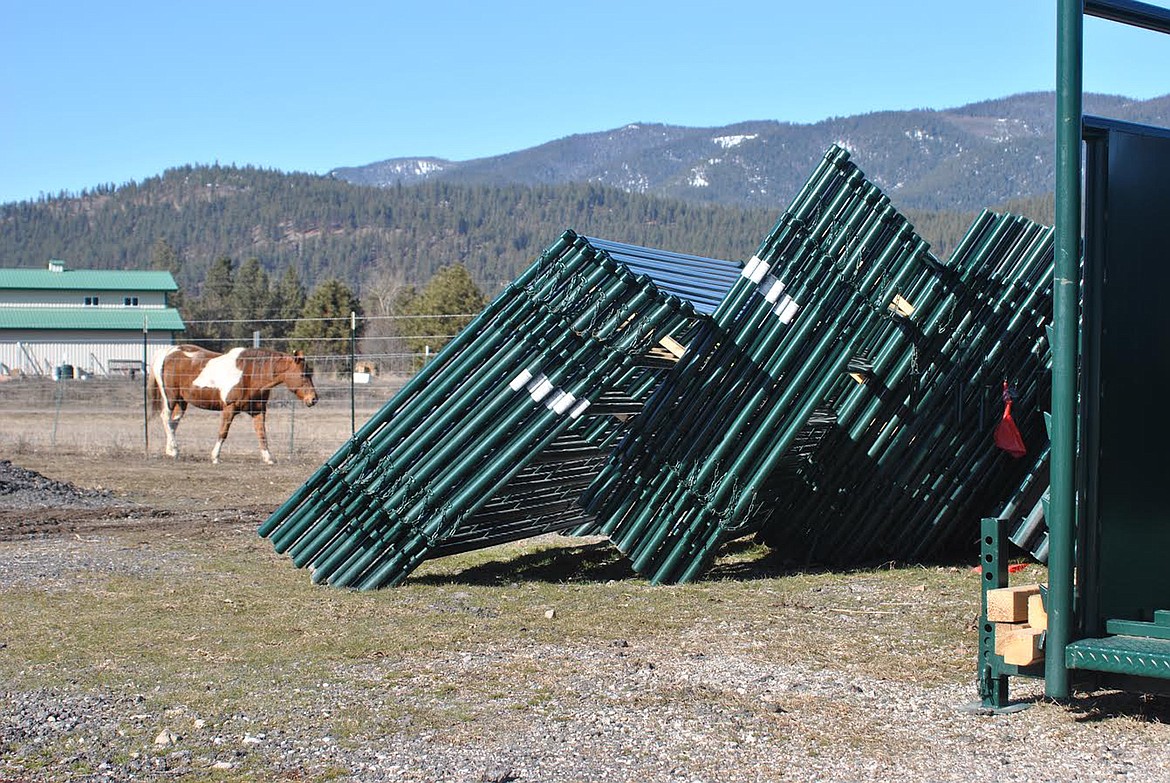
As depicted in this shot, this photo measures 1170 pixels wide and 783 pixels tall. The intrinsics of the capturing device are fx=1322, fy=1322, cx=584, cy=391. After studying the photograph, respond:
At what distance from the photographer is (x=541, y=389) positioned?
935cm

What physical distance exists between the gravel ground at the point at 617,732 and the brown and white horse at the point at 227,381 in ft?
51.9

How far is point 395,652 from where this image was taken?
24.3ft

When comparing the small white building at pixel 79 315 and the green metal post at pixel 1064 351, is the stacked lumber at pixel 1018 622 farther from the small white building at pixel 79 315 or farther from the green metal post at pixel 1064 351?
the small white building at pixel 79 315

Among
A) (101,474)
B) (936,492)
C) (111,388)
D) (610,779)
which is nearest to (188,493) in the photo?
(101,474)

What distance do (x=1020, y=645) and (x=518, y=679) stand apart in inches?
98.0

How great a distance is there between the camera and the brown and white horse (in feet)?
73.3

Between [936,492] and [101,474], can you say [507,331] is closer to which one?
[936,492]

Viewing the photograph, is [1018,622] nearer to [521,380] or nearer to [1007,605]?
[1007,605]

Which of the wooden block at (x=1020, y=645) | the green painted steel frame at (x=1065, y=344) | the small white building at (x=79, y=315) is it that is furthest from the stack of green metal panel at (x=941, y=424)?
the small white building at (x=79, y=315)

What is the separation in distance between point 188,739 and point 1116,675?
3.96 metres

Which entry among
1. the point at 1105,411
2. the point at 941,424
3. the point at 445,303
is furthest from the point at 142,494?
the point at 445,303

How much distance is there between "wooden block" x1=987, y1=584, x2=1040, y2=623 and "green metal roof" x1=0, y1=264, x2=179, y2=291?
89907mm

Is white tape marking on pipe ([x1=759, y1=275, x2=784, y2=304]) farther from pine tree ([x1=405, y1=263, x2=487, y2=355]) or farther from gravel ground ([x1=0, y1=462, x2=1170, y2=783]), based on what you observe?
pine tree ([x1=405, y1=263, x2=487, y2=355])

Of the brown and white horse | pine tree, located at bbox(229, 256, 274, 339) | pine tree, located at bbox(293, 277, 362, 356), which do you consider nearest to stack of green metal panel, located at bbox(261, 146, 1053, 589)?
the brown and white horse
